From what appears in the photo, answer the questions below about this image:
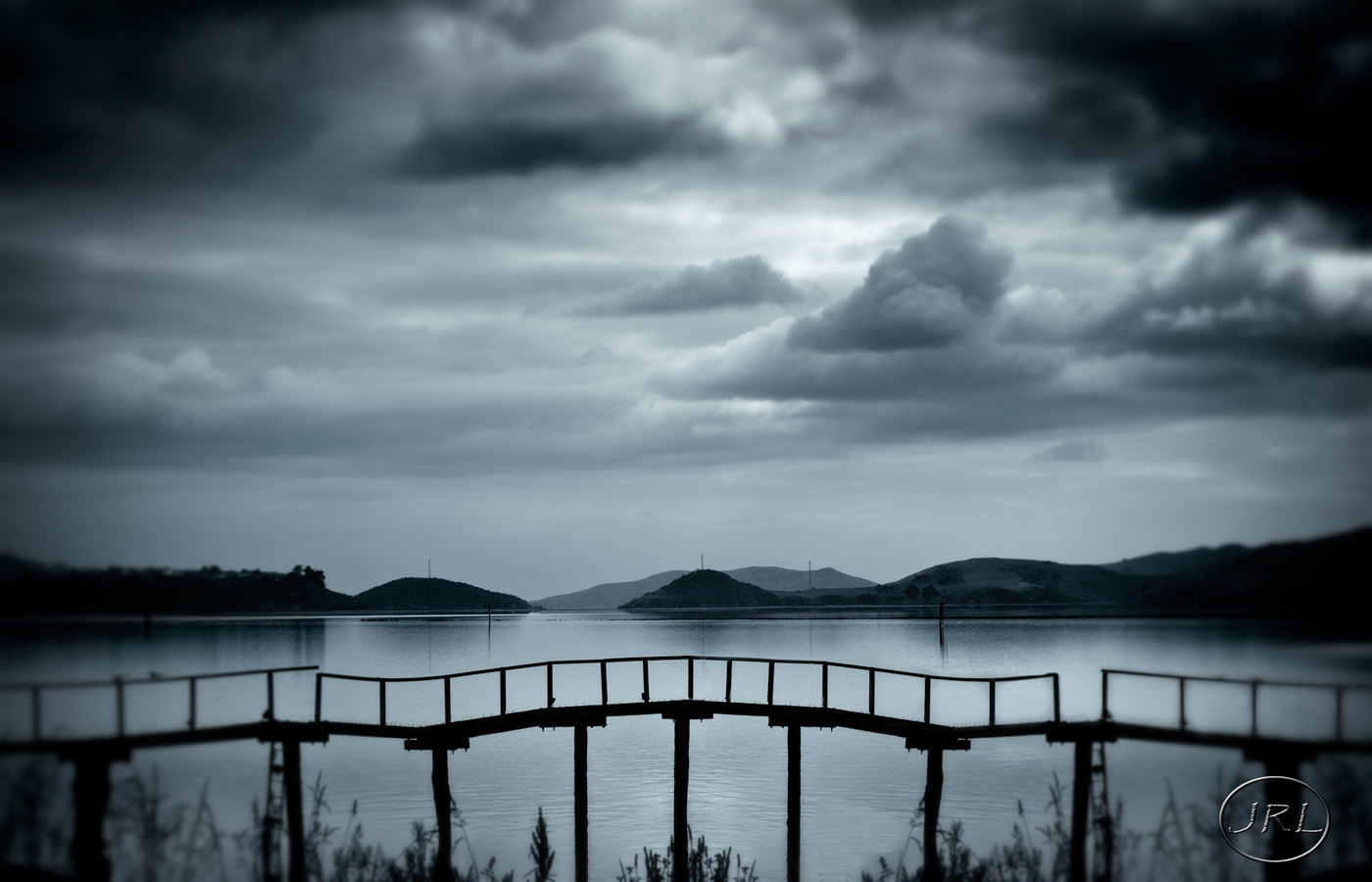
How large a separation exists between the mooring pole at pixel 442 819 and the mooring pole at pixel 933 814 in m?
10.3

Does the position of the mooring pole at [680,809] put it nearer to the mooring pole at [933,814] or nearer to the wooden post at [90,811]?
the mooring pole at [933,814]

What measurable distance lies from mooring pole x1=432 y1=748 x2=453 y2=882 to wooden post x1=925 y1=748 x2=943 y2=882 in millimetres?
10256

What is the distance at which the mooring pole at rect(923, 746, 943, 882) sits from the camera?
26.6 metres

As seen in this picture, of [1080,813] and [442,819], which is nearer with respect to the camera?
[1080,813]

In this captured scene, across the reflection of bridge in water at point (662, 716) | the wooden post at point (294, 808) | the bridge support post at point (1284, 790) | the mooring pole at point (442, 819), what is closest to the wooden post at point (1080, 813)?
the reflection of bridge in water at point (662, 716)

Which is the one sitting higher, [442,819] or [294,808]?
[294,808]

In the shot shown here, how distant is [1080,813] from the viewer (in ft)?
84.2

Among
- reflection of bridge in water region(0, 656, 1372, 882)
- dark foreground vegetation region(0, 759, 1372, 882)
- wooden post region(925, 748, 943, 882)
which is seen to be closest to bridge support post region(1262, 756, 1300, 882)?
reflection of bridge in water region(0, 656, 1372, 882)

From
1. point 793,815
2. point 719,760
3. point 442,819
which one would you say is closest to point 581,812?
point 442,819

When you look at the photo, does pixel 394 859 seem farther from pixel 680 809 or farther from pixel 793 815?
pixel 793 815

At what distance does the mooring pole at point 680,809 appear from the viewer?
27.3 meters

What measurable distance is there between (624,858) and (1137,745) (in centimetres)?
2968

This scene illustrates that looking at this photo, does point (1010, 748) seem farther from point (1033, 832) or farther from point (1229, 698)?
point (1229, 698)

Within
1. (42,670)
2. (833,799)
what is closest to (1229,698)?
(833,799)
